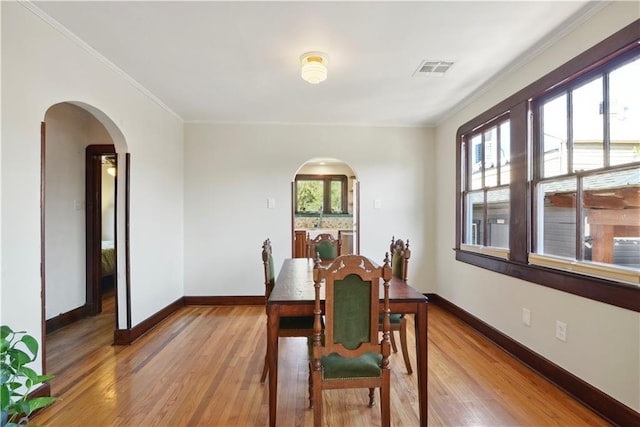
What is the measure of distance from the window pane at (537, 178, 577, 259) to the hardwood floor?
1.00 meters

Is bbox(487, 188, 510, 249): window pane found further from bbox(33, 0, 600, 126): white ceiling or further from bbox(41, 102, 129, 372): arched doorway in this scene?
bbox(41, 102, 129, 372): arched doorway

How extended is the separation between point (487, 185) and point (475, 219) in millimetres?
459

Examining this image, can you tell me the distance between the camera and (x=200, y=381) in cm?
238

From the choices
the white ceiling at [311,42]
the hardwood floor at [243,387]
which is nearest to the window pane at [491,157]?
the white ceiling at [311,42]

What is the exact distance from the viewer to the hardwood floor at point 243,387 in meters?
1.96

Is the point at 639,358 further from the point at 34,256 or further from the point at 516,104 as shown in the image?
the point at 34,256

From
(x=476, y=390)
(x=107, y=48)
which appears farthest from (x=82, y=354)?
(x=476, y=390)

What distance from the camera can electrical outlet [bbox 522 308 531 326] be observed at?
2.61 m

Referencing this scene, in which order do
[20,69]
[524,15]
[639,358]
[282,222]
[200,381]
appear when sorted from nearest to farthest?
1. [639,358]
2. [20,69]
3. [524,15]
4. [200,381]
5. [282,222]

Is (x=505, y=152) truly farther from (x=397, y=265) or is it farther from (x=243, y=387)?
(x=243, y=387)

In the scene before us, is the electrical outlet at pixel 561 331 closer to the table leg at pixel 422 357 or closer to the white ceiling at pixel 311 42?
the table leg at pixel 422 357

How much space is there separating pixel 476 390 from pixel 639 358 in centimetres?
94

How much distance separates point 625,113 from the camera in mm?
1929

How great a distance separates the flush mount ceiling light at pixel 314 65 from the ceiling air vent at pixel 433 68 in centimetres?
85
